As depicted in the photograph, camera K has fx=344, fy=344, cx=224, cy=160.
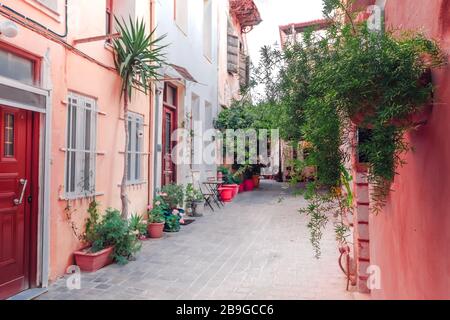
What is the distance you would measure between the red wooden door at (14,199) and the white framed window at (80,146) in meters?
0.64

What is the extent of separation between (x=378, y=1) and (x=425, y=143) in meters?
2.14

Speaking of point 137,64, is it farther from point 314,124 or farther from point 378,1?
point 314,124

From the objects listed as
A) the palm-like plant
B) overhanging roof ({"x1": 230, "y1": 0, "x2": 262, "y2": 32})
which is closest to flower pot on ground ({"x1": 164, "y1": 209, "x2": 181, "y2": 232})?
the palm-like plant

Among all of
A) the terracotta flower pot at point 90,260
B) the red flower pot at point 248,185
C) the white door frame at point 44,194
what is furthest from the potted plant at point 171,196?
the red flower pot at point 248,185

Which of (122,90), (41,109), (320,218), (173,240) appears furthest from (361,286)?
(122,90)

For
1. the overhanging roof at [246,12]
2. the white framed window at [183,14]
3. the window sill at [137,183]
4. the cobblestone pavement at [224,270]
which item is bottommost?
the cobblestone pavement at [224,270]

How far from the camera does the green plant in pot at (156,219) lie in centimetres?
639

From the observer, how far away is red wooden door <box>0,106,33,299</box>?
3.58m

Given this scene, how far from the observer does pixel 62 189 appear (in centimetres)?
434

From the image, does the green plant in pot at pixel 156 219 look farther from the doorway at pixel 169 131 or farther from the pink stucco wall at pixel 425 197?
the pink stucco wall at pixel 425 197

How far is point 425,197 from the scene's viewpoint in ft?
5.60

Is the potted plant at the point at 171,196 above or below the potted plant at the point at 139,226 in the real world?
above

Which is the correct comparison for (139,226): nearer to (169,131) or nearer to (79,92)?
(79,92)

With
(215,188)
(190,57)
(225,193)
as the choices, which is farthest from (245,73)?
(225,193)
